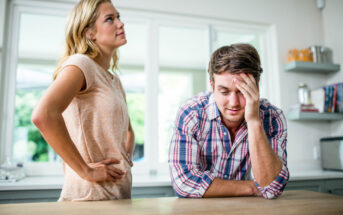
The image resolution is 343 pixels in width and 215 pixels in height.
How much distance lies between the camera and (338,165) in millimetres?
2500

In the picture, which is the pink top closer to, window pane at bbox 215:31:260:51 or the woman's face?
the woman's face

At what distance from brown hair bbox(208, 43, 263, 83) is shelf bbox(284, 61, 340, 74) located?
1.77 m

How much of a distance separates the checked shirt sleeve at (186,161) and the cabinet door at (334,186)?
1.65 meters

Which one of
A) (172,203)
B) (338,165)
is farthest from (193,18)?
(172,203)

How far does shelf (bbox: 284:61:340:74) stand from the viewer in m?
2.69

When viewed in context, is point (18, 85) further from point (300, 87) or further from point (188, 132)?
point (300, 87)

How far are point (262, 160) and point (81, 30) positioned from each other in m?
0.90

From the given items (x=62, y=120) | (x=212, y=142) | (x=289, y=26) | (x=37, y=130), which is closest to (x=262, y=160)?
(x=212, y=142)

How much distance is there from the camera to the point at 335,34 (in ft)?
9.57

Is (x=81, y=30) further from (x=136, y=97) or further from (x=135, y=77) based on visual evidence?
(x=135, y=77)

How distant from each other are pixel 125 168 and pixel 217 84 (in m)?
0.52

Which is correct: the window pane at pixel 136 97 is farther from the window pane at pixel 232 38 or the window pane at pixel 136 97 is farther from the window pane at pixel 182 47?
the window pane at pixel 232 38

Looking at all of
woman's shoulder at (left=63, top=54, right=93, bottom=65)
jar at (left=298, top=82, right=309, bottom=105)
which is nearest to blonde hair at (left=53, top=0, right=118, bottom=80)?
woman's shoulder at (left=63, top=54, right=93, bottom=65)

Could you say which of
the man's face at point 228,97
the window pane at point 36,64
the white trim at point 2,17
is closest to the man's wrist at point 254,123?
the man's face at point 228,97
